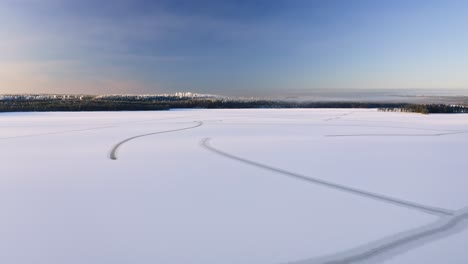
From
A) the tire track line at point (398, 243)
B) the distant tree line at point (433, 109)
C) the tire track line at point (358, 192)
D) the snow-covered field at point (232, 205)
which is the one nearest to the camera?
the tire track line at point (398, 243)

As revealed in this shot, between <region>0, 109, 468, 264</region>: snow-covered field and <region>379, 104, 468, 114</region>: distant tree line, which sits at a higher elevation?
<region>379, 104, 468, 114</region>: distant tree line

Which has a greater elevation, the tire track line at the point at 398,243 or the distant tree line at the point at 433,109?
the distant tree line at the point at 433,109

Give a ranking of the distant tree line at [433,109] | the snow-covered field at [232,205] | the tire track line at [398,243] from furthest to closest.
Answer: the distant tree line at [433,109], the snow-covered field at [232,205], the tire track line at [398,243]

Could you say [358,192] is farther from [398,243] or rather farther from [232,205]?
[232,205]

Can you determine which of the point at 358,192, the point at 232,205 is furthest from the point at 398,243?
the point at 232,205

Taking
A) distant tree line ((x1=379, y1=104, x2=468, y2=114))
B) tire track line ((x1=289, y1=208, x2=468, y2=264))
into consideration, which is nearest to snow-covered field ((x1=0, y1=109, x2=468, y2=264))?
tire track line ((x1=289, y1=208, x2=468, y2=264))

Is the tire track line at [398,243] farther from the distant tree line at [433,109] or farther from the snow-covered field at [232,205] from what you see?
the distant tree line at [433,109]

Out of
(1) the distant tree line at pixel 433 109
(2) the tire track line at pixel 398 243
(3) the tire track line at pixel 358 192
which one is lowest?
(2) the tire track line at pixel 398 243

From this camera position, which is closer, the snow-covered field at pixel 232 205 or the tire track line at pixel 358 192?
the snow-covered field at pixel 232 205

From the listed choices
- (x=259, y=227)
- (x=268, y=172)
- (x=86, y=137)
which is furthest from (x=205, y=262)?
(x=86, y=137)

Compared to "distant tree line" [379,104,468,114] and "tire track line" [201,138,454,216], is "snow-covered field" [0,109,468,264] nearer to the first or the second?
"tire track line" [201,138,454,216]

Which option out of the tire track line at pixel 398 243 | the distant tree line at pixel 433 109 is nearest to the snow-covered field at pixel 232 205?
the tire track line at pixel 398 243
